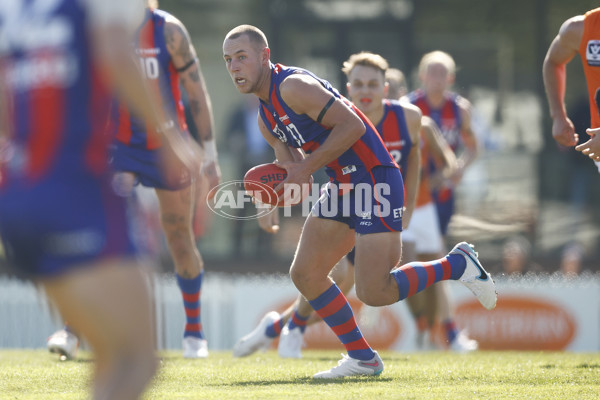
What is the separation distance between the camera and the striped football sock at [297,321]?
24.5ft

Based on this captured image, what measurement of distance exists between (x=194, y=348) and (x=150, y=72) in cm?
210

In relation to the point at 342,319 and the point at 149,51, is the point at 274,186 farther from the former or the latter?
the point at 149,51

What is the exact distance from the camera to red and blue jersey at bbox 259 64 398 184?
5.52 meters

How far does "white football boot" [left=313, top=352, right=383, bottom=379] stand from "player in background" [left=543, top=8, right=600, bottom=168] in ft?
6.46

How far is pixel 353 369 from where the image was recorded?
222 inches

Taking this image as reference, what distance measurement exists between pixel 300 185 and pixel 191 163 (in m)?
2.24

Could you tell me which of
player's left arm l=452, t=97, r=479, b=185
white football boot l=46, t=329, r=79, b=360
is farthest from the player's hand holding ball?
player's left arm l=452, t=97, r=479, b=185

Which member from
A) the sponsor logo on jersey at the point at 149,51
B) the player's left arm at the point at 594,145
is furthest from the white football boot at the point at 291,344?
the player's left arm at the point at 594,145

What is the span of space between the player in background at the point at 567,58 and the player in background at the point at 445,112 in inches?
110

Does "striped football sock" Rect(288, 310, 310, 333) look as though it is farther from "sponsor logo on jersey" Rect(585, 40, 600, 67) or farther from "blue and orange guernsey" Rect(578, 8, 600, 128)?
"sponsor logo on jersey" Rect(585, 40, 600, 67)

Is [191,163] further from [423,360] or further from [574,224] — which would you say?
[574,224]

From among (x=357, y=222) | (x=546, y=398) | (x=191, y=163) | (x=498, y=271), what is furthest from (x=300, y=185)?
(x=498, y=271)

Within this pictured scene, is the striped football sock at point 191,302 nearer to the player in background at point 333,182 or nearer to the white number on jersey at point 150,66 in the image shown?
the white number on jersey at point 150,66

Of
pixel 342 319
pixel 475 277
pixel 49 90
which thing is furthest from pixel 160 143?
pixel 49 90
